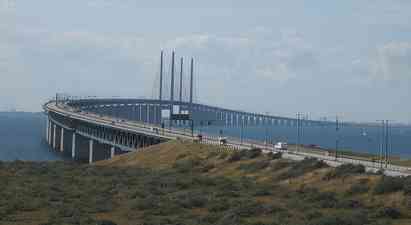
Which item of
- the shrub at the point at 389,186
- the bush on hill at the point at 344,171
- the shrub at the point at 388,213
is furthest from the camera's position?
the bush on hill at the point at 344,171

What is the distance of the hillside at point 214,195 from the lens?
33.4 metres

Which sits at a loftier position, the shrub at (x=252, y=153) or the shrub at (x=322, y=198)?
the shrub at (x=252, y=153)

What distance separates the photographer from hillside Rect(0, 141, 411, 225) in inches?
1314

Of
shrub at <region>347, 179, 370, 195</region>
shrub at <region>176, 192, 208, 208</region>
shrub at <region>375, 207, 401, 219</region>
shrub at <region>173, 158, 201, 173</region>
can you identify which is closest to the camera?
shrub at <region>375, 207, 401, 219</region>

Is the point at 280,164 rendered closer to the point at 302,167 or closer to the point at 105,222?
the point at 302,167

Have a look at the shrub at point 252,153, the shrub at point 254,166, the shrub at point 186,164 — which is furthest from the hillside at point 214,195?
the shrub at point 252,153

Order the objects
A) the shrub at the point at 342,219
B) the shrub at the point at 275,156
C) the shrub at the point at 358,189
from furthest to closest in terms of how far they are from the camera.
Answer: the shrub at the point at 275,156 < the shrub at the point at 358,189 < the shrub at the point at 342,219

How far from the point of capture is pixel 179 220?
32062 mm

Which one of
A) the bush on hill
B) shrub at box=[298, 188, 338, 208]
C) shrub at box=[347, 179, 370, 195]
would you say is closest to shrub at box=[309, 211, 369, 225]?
shrub at box=[298, 188, 338, 208]

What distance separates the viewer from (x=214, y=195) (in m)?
42.2

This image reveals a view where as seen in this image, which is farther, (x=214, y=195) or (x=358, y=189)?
(x=358, y=189)

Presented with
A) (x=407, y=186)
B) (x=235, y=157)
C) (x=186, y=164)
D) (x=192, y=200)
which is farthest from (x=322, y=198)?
(x=186, y=164)

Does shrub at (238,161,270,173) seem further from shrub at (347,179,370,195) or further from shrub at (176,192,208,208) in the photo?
shrub at (176,192,208,208)

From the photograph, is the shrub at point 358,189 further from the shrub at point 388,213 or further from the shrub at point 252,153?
the shrub at point 252,153
